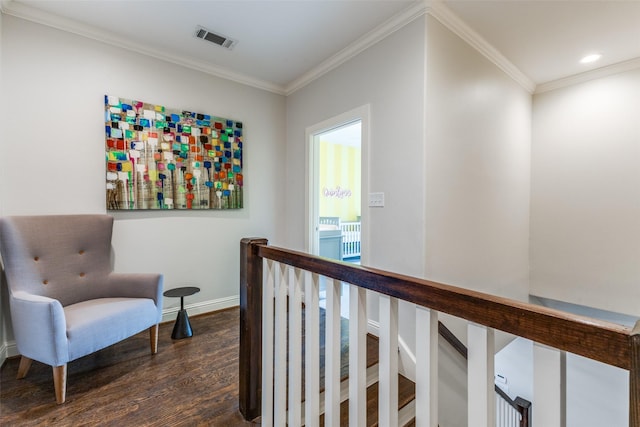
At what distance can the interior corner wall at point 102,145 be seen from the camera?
84.9 inches

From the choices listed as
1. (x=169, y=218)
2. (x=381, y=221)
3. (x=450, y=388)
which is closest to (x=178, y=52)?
(x=169, y=218)

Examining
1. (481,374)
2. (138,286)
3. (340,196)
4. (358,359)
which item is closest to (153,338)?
(138,286)

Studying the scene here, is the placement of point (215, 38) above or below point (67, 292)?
above

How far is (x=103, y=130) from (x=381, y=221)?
2501 mm

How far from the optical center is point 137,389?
1.82 metres

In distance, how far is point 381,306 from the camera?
955 millimetres

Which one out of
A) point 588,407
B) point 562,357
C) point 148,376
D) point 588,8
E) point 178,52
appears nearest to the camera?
point 562,357

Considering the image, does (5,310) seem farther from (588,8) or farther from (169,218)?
(588,8)

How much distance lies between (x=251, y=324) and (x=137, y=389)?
986 millimetres

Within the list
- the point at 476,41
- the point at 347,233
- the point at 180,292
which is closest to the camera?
the point at 476,41

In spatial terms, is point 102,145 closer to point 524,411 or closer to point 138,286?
point 138,286

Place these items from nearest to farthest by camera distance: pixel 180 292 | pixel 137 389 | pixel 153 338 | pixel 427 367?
1. pixel 427 367
2. pixel 137 389
3. pixel 153 338
4. pixel 180 292

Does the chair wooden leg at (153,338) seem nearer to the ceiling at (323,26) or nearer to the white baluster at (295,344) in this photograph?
the white baluster at (295,344)

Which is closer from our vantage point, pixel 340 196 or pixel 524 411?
pixel 524 411
